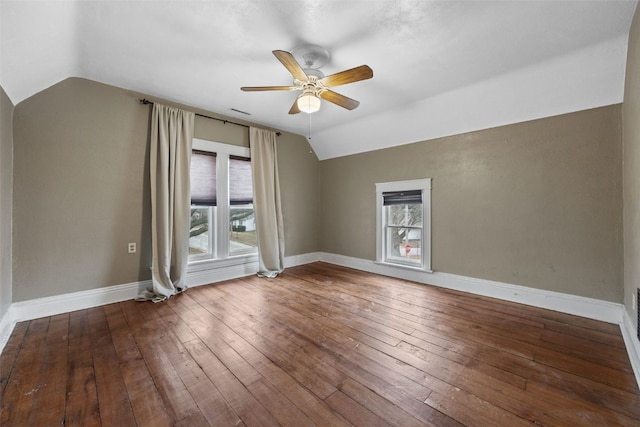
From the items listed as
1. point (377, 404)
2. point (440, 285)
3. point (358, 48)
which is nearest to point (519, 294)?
point (440, 285)

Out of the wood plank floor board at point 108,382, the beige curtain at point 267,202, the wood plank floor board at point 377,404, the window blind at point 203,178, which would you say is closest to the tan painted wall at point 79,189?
the window blind at point 203,178

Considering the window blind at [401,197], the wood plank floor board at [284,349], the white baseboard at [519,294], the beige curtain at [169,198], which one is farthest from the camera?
the window blind at [401,197]

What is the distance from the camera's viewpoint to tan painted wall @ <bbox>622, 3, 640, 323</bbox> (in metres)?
1.93

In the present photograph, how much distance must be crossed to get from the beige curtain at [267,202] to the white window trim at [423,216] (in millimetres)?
1747

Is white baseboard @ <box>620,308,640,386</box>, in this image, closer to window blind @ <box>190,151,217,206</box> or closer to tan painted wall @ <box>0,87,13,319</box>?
window blind @ <box>190,151,217,206</box>

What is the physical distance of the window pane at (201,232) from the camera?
3.92 m

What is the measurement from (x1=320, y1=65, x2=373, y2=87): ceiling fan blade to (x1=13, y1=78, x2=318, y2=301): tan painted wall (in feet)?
8.51

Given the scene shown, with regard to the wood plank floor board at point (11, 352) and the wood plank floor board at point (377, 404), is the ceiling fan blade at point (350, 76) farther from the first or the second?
the wood plank floor board at point (11, 352)

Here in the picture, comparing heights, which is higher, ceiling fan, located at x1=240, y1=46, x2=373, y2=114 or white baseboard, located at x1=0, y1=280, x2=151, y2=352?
ceiling fan, located at x1=240, y1=46, x2=373, y2=114

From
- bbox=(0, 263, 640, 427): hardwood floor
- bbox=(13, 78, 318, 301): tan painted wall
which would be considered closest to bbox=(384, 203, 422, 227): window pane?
bbox=(0, 263, 640, 427): hardwood floor

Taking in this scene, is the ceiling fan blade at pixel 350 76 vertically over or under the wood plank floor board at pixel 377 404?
over

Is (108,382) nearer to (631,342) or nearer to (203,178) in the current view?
(203,178)

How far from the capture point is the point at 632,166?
7.00ft

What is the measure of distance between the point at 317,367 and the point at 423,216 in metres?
2.88
